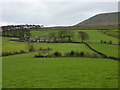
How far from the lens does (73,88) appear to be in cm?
1673

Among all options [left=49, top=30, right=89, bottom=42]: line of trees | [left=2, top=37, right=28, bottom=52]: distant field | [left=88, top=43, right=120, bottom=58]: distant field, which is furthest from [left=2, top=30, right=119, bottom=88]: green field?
[left=49, top=30, right=89, bottom=42]: line of trees

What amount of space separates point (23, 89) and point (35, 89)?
1.28 meters

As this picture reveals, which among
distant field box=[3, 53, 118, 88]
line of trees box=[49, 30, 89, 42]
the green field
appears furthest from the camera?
line of trees box=[49, 30, 89, 42]

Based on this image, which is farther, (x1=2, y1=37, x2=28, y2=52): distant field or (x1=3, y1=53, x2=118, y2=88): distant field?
(x1=2, y1=37, x2=28, y2=52): distant field

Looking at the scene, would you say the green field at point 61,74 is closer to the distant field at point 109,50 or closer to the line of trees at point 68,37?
the distant field at point 109,50

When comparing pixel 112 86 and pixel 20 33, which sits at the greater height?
pixel 20 33

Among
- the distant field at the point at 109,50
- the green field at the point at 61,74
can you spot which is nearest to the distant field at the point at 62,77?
the green field at the point at 61,74

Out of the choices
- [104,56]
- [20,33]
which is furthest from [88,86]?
[20,33]

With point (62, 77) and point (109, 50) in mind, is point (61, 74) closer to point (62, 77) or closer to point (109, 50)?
point (62, 77)

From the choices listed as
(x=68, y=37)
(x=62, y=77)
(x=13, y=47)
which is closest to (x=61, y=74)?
(x=62, y=77)

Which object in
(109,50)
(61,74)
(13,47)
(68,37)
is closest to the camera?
(61,74)

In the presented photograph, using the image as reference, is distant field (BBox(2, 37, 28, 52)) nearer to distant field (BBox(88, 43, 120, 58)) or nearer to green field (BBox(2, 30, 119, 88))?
distant field (BBox(88, 43, 120, 58))

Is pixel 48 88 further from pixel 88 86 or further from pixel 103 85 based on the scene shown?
pixel 103 85

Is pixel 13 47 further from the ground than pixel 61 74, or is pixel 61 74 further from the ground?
pixel 13 47
